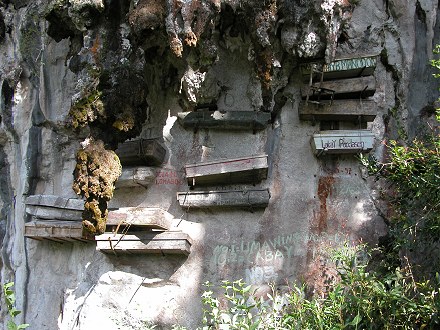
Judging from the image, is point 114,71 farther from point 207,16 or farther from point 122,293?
point 122,293

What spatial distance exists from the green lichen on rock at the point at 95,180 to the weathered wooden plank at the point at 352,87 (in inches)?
79.0

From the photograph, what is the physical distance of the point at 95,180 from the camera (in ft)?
15.4

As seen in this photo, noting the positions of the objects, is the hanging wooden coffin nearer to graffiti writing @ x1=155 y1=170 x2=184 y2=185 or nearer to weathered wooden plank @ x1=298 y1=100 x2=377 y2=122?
graffiti writing @ x1=155 y1=170 x2=184 y2=185

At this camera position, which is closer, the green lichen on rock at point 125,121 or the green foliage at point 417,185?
the green foliage at point 417,185

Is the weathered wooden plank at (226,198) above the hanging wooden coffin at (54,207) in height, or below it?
above

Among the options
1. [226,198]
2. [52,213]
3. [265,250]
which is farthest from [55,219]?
[265,250]

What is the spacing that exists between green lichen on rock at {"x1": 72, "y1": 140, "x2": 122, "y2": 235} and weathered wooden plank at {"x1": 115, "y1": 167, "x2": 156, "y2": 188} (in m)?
0.57

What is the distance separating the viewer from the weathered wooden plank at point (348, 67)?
17.3ft

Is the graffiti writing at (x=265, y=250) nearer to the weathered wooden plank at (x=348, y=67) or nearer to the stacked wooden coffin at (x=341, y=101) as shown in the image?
the stacked wooden coffin at (x=341, y=101)

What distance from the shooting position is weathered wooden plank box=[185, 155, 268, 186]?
5172 mm

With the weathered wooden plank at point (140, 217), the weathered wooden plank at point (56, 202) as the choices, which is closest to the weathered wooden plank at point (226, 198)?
the weathered wooden plank at point (140, 217)

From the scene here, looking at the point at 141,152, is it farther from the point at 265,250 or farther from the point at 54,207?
the point at 265,250

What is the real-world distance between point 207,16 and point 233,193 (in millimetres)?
1604

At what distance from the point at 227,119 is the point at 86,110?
4.41ft
